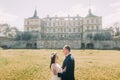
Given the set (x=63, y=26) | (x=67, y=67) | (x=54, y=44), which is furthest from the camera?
(x=63, y=26)

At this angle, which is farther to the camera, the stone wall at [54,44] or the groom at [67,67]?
the stone wall at [54,44]

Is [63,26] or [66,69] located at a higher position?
[63,26]

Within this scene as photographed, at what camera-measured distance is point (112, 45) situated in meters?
82.1

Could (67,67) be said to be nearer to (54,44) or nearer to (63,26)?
(54,44)

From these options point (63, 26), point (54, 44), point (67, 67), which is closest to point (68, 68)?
point (67, 67)

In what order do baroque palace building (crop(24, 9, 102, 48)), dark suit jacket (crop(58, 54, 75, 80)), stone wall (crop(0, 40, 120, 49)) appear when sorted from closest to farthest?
A: dark suit jacket (crop(58, 54, 75, 80)) → stone wall (crop(0, 40, 120, 49)) → baroque palace building (crop(24, 9, 102, 48))

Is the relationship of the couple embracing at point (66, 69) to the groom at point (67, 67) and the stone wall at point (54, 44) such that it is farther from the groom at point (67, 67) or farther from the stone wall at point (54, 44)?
the stone wall at point (54, 44)

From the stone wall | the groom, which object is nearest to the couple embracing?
the groom

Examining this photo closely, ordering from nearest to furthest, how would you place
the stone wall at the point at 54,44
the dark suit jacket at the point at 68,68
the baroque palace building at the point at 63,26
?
the dark suit jacket at the point at 68,68 → the stone wall at the point at 54,44 → the baroque palace building at the point at 63,26

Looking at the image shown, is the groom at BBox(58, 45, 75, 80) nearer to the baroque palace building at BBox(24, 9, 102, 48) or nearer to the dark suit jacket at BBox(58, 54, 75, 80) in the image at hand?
the dark suit jacket at BBox(58, 54, 75, 80)

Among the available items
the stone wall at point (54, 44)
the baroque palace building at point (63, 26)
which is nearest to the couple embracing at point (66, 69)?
the stone wall at point (54, 44)

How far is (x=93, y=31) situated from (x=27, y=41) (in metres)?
26.2

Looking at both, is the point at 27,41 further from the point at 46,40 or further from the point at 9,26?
the point at 9,26

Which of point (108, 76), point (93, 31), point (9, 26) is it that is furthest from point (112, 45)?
point (108, 76)
